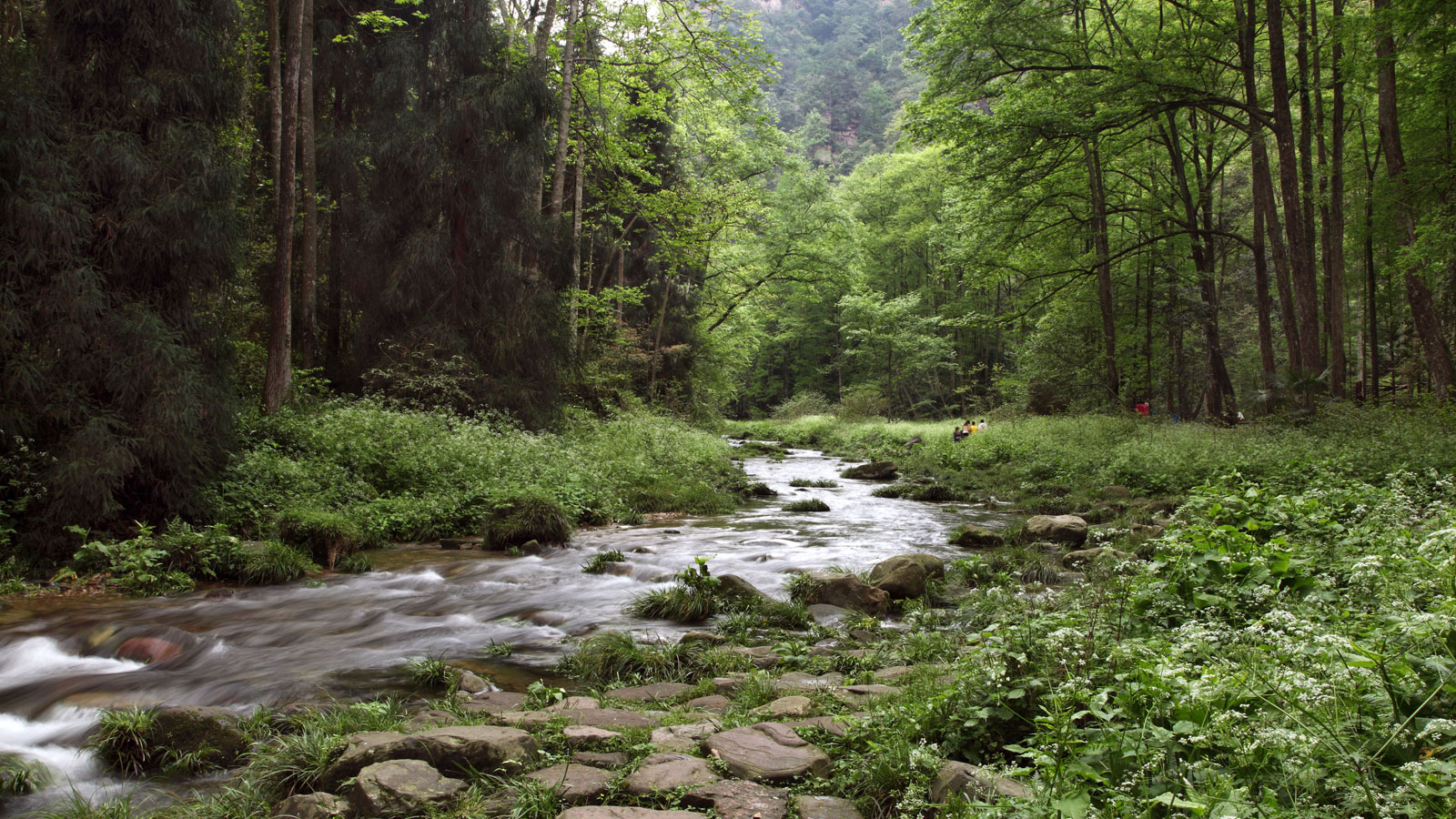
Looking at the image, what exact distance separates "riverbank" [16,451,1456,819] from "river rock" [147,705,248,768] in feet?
0.17

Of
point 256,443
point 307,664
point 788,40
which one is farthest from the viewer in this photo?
point 788,40

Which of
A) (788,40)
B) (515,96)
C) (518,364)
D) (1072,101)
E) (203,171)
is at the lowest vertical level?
(518,364)

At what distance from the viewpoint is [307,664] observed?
19.4ft

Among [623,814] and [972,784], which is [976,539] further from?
[623,814]

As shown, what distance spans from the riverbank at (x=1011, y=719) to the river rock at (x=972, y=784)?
0.01 meters

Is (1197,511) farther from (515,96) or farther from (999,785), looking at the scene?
(515,96)

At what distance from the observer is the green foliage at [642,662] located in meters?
5.56

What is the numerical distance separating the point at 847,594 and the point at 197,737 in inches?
210

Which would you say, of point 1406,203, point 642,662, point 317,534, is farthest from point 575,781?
point 1406,203

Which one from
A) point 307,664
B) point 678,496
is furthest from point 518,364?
point 307,664

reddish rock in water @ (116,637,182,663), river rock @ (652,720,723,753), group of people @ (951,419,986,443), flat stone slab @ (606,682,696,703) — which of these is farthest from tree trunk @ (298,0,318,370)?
group of people @ (951,419,986,443)

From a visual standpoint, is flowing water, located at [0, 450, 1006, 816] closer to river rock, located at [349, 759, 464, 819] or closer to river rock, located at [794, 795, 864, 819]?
river rock, located at [349, 759, 464, 819]

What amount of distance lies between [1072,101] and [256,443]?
55.7 feet

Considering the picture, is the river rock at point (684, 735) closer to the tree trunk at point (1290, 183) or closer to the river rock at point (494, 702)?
the river rock at point (494, 702)
